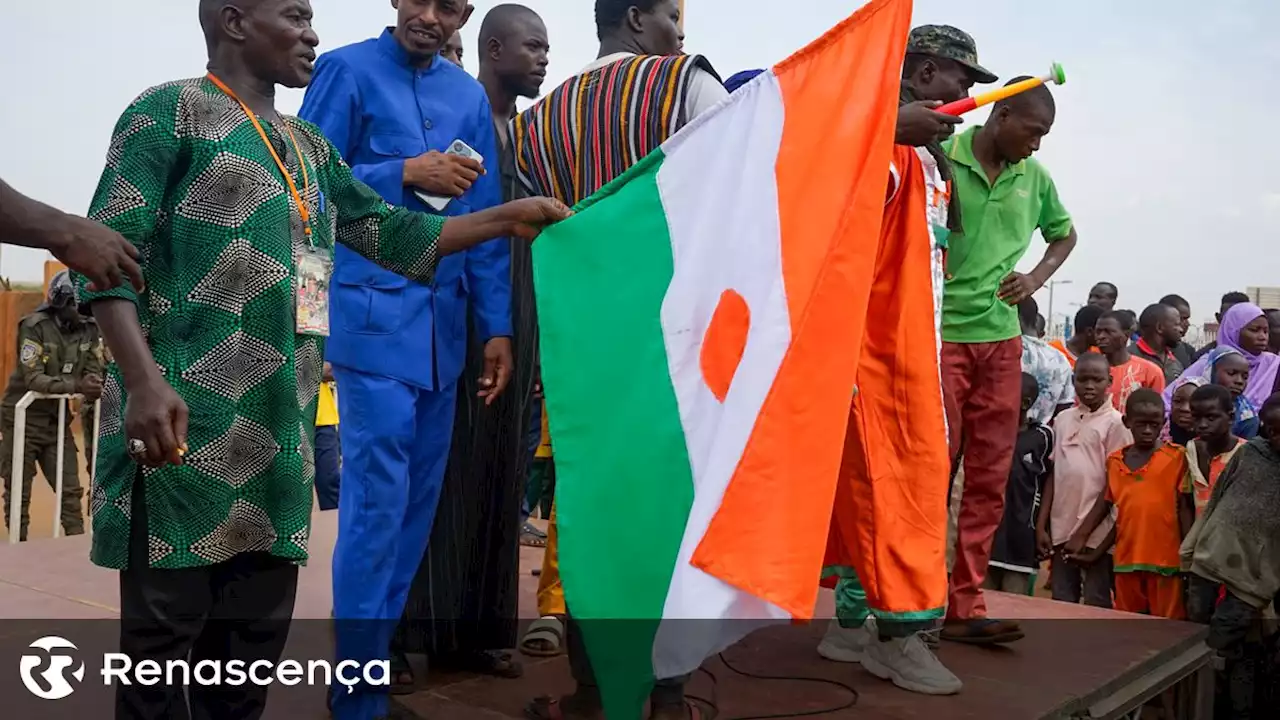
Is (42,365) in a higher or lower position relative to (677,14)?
lower

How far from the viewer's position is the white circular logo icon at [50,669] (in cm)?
298

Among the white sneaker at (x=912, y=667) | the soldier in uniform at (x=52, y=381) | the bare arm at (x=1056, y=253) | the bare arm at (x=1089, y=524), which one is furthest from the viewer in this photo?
the soldier in uniform at (x=52, y=381)

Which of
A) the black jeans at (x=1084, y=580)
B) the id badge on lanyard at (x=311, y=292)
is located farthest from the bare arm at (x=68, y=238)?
the black jeans at (x=1084, y=580)

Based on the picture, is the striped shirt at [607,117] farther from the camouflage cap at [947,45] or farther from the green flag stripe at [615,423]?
the camouflage cap at [947,45]

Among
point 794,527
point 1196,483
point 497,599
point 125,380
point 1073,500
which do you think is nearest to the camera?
point 125,380

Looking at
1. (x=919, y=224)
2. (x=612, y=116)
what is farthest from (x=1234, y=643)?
(x=612, y=116)

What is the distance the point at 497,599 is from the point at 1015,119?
235 cm

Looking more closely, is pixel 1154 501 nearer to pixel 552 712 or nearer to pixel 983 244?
pixel 983 244

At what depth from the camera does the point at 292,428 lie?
2.13 meters

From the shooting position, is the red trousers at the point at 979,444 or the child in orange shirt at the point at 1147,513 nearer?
the red trousers at the point at 979,444

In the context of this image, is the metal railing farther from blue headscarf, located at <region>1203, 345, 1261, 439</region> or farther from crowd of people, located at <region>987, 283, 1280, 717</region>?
blue headscarf, located at <region>1203, 345, 1261, 439</region>

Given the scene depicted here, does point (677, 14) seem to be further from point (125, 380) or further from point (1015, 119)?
point (125, 380)

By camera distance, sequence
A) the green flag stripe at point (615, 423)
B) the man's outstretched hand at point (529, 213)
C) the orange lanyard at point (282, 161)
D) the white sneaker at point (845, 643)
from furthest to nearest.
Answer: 1. the white sneaker at point (845, 643)
2. the man's outstretched hand at point (529, 213)
3. the green flag stripe at point (615, 423)
4. the orange lanyard at point (282, 161)

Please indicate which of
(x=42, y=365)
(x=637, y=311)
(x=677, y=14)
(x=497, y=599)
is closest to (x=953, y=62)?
(x=677, y=14)
